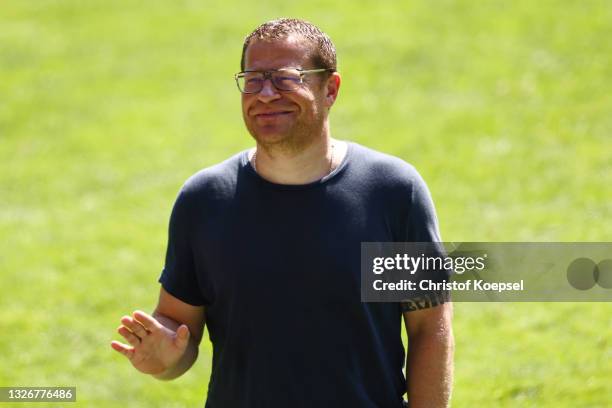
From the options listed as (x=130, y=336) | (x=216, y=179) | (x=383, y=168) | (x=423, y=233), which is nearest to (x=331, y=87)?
(x=383, y=168)

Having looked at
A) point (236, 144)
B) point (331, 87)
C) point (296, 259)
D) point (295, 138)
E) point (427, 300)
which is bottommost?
point (427, 300)

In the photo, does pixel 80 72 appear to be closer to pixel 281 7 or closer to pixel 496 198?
pixel 281 7

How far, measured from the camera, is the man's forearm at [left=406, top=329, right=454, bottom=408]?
3.25 metres

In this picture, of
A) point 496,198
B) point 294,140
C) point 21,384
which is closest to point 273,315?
point 294,140

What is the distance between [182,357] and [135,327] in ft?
0.74

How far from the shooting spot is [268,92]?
3.20 meters

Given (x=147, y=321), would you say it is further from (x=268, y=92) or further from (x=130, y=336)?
(x=268, y=92)

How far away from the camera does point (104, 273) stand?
8555 mm

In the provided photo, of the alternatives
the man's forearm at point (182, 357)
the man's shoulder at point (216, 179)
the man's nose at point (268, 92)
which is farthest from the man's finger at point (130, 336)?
the man's nose at point (268, 92)

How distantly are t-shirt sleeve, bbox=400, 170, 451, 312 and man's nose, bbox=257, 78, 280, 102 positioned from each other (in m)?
0.58

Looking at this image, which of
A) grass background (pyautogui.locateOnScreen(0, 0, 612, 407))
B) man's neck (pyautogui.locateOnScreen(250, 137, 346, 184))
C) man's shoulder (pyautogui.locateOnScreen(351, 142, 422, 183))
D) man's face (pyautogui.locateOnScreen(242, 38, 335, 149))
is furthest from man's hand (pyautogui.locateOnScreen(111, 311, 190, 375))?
grass background (pyautogui.locateOnScreen(0, 0, 612, 407))

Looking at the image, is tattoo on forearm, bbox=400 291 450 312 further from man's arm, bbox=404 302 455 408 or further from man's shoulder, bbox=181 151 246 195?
man's shoulder, bbox=181 151 246 195

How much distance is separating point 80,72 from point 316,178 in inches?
434

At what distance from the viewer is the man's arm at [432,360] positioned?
3254 millimetres
